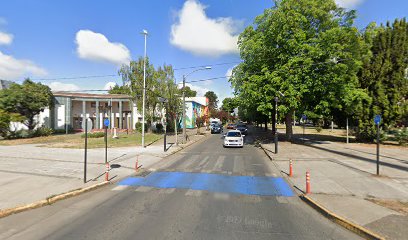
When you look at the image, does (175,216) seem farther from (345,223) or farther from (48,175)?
(48,175)

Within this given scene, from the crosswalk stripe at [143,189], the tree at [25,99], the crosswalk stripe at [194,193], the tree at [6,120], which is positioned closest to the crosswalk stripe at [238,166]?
the crosswalk stripe at [194,193]

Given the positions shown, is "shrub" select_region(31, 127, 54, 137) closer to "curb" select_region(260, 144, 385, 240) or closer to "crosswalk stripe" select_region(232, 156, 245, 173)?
"crosswalk stripe" select_region(232, 156, 245, 173)

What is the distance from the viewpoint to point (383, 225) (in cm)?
612

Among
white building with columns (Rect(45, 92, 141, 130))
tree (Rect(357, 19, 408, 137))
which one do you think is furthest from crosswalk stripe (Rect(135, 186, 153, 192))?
white building with columns (Rect(45, 92, 141, 130))

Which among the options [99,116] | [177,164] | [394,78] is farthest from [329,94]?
[99,116]

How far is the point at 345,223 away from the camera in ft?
21.1

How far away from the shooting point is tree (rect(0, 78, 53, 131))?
3183 centimetres

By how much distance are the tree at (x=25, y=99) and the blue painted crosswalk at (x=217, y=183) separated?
1119 inches

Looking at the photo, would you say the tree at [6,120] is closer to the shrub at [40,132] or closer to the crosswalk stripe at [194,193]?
the shrub at [40,132]

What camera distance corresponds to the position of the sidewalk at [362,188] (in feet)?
21.3

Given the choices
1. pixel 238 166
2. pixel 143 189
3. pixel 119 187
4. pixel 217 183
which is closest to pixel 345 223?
pixel 217 183

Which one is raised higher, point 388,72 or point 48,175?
point 388,72

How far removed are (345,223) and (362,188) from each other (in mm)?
4121

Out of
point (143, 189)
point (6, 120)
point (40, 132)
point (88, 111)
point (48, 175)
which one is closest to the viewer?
point (143, 189)
